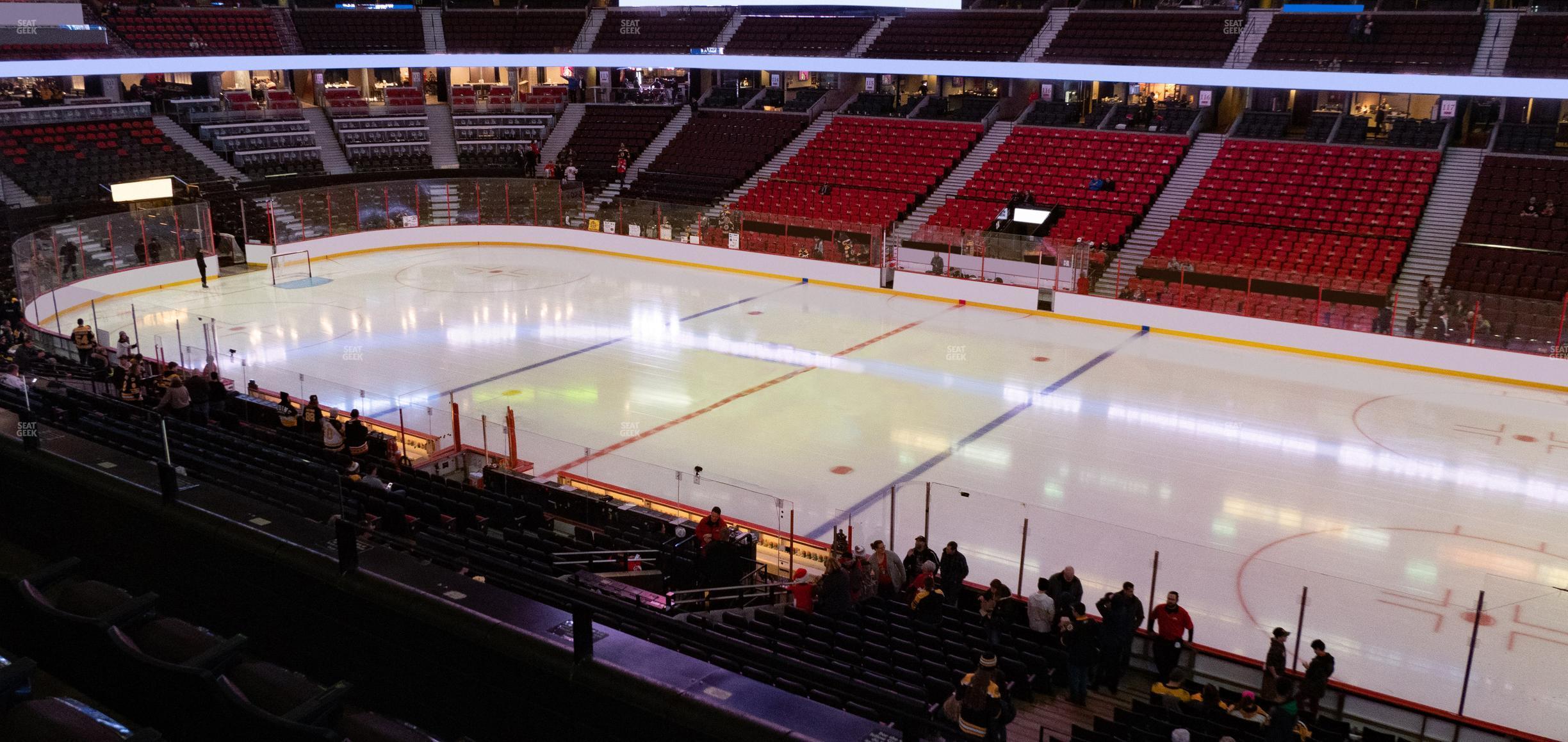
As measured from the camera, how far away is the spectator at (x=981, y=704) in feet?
20.7

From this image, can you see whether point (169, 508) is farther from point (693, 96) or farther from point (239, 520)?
point (693, 96)

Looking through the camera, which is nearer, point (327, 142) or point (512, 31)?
point (327, 142)

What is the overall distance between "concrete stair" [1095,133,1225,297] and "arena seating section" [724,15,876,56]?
11.9 metres

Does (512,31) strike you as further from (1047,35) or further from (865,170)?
(1047,35)

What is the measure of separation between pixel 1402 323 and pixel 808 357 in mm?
10507

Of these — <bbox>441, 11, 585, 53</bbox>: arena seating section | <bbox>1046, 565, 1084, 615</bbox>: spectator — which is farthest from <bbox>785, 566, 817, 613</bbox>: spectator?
<bbox>441, 11, 585, 53</bbox>: arena seating section

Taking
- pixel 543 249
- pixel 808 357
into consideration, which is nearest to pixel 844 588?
pixel 808 357

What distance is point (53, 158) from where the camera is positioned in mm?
29250

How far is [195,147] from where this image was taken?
33000 millimetres

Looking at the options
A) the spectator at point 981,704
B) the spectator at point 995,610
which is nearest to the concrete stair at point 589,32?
the spectator at point 995,610

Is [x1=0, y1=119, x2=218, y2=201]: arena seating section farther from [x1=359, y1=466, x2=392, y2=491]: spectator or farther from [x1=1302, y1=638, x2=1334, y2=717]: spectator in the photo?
[x1=1302, y1=638, x2=1334, y2=717]: spectator

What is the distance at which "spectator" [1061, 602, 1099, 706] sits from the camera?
864cm

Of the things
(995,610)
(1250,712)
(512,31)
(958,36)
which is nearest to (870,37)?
(958,36)

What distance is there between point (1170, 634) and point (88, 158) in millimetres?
31043
